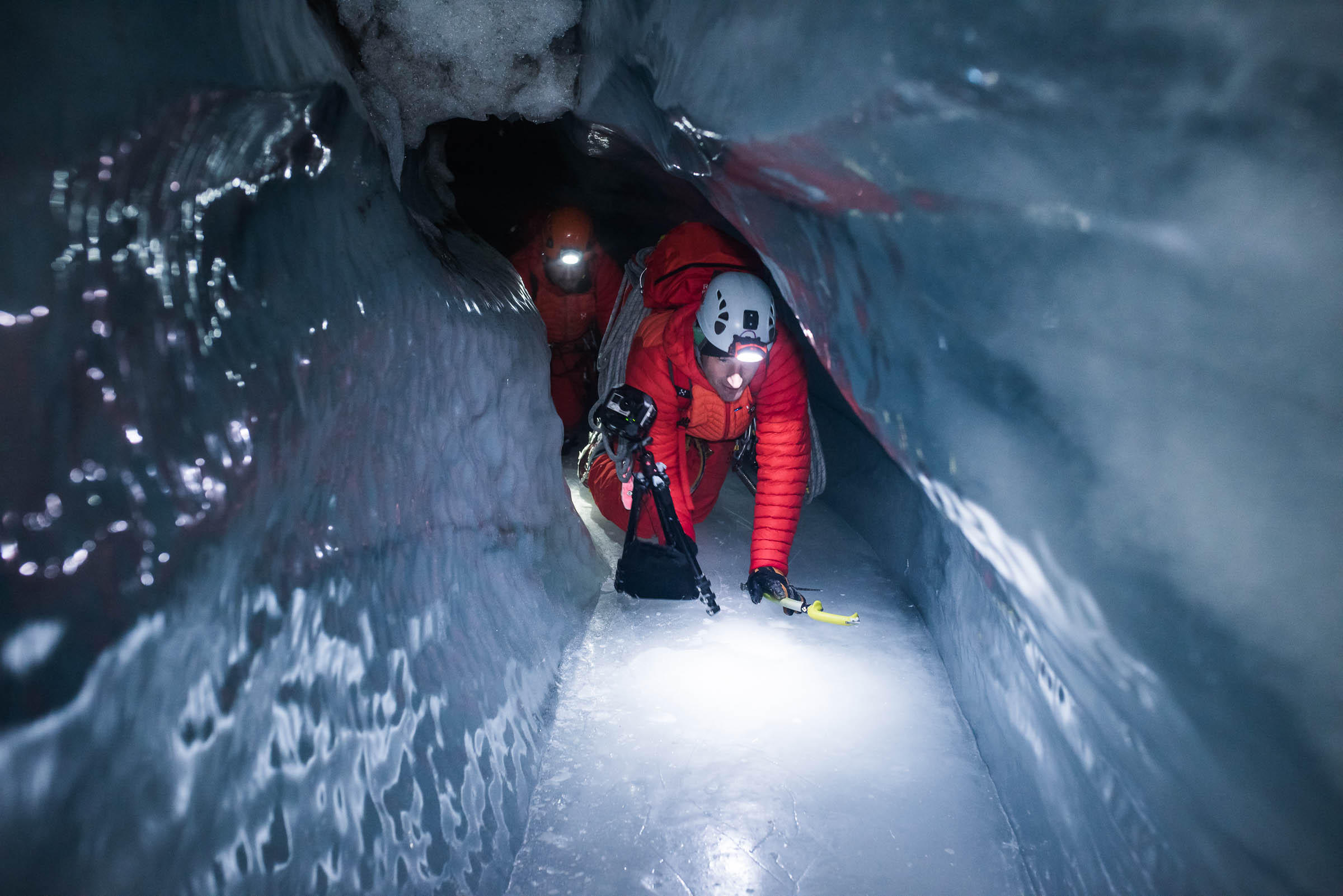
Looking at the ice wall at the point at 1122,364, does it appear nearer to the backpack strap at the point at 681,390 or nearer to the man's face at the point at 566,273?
the backpack strap at the point at 681,390

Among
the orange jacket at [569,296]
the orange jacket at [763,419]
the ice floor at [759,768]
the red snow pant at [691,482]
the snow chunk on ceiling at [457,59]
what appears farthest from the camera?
the orange jacket at [569,296]

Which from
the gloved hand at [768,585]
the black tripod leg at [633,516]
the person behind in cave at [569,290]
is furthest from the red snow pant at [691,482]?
the person behind in cave at [569,290]

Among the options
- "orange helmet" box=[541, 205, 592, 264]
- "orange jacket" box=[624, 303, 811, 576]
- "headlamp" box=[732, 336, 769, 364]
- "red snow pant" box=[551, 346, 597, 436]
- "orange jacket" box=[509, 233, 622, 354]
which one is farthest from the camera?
"red snow pant" box=[551, 346, 597, 436]

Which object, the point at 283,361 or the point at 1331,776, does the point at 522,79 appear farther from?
the point at 1331,776

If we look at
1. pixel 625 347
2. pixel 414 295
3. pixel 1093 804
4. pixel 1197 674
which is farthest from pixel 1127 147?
pixel 625 347

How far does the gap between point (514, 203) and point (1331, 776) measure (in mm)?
5332

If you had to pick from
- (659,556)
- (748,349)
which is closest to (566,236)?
(748,349)

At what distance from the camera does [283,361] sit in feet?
3.82

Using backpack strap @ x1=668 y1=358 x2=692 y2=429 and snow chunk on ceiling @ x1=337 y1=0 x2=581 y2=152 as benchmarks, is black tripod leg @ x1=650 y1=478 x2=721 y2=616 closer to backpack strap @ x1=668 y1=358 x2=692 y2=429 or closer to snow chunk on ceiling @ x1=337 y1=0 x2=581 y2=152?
backpack strap @ x1=668 y1=358 x2=692 y2=429

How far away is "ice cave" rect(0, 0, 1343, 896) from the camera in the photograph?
722 mm

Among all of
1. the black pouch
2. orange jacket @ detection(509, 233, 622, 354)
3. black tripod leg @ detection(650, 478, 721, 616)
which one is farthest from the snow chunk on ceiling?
orange jacket @ detection(509, 233, 622, 354)

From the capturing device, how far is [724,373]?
8.38ft

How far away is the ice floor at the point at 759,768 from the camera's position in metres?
1.49

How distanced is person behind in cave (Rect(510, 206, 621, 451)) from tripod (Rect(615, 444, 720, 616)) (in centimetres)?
185
